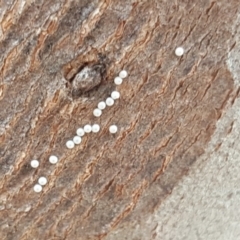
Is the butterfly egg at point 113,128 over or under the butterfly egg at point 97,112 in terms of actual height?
under

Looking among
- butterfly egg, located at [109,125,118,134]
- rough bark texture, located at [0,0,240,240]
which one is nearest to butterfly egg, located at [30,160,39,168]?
rough bark texture, located at [0,0,240,240]

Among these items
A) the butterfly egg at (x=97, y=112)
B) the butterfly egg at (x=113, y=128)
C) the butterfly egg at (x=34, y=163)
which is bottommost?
the butterfly egg at (x=113, y=128)

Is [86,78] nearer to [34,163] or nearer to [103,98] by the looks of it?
[103,98]

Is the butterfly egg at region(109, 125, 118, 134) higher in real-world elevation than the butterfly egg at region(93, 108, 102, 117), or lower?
lower

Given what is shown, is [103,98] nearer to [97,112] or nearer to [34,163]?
[97,112]

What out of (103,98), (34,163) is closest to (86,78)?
(103,98)

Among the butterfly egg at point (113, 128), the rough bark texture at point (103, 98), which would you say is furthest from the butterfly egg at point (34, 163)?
the butterfly egg at point (113, 128)

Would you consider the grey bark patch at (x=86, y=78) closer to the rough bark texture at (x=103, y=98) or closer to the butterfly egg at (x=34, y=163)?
the rough bark texture at (x=103, y=98)

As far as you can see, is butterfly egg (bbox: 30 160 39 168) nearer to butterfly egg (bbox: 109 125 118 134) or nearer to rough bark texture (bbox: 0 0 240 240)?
rough bark texture (bbox: 0 0 240 240)
